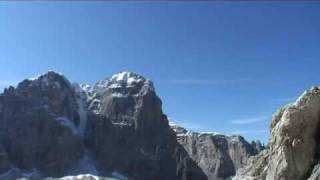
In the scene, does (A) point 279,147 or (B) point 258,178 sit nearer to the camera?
(A) point 279,147

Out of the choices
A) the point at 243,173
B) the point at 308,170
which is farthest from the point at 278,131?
the point at 243,173

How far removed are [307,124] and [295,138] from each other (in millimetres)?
1369

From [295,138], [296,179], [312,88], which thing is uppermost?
[312,88]

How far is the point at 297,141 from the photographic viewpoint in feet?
123

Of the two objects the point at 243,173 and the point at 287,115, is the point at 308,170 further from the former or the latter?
the point at 243,173

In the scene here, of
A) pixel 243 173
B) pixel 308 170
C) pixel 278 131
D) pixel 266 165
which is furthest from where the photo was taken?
pixel 243 173

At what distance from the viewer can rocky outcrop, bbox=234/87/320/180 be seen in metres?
36.9

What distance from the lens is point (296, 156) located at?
37.2 metres

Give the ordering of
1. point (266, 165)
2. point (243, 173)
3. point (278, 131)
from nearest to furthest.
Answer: point (278, 131) → point (266, 165) → point (243, 173)

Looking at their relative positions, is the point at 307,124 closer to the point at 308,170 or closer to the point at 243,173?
the point at 308,170

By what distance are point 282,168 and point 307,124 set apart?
11.7ft

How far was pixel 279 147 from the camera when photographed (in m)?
38.7

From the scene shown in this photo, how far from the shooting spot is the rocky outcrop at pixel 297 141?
36938 millimetres

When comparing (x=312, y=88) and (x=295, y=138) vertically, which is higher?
(x=312, y=88)
